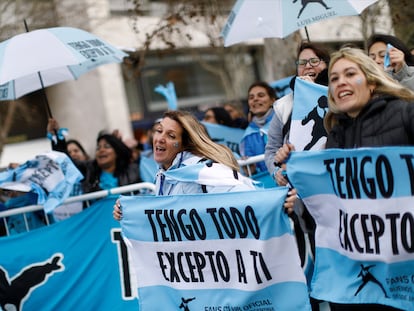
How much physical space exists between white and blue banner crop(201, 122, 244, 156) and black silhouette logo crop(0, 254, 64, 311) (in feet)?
7.97

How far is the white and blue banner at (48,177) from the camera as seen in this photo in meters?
5.63

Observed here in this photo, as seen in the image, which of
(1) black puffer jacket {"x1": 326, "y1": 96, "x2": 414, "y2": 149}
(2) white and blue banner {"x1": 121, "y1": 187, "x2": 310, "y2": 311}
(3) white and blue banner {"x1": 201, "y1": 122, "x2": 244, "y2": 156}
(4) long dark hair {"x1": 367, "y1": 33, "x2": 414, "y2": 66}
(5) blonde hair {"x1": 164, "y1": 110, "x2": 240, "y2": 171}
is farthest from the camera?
(3) white and blue banner {"x1": 201, "y1": 122, "x2": 244, "y2": 156}

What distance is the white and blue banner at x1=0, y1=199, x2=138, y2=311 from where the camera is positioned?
5.52 metres

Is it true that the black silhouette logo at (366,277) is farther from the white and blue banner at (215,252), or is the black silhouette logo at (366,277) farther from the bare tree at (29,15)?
the bare tree at (29,15)

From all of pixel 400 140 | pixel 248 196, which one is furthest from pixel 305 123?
pixel 400 140

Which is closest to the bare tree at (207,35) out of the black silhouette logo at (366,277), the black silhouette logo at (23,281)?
the black silhouette logo at (23,281)

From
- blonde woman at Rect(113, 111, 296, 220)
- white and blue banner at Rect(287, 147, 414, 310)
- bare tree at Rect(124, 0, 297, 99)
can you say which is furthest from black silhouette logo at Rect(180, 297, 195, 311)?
bare tree at Rect(124, 0, 297, 99)

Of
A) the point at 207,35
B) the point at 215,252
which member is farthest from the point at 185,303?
the point at 207,35

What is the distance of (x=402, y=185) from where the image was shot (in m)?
3.06

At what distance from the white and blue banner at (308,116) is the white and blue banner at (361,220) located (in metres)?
0.76

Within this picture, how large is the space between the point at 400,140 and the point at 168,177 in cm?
165

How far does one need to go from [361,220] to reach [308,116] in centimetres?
116

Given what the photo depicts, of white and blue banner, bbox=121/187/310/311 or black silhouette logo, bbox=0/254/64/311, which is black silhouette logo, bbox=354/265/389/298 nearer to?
white and blue banner, bbox=121/187/310/311

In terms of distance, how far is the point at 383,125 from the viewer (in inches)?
122
